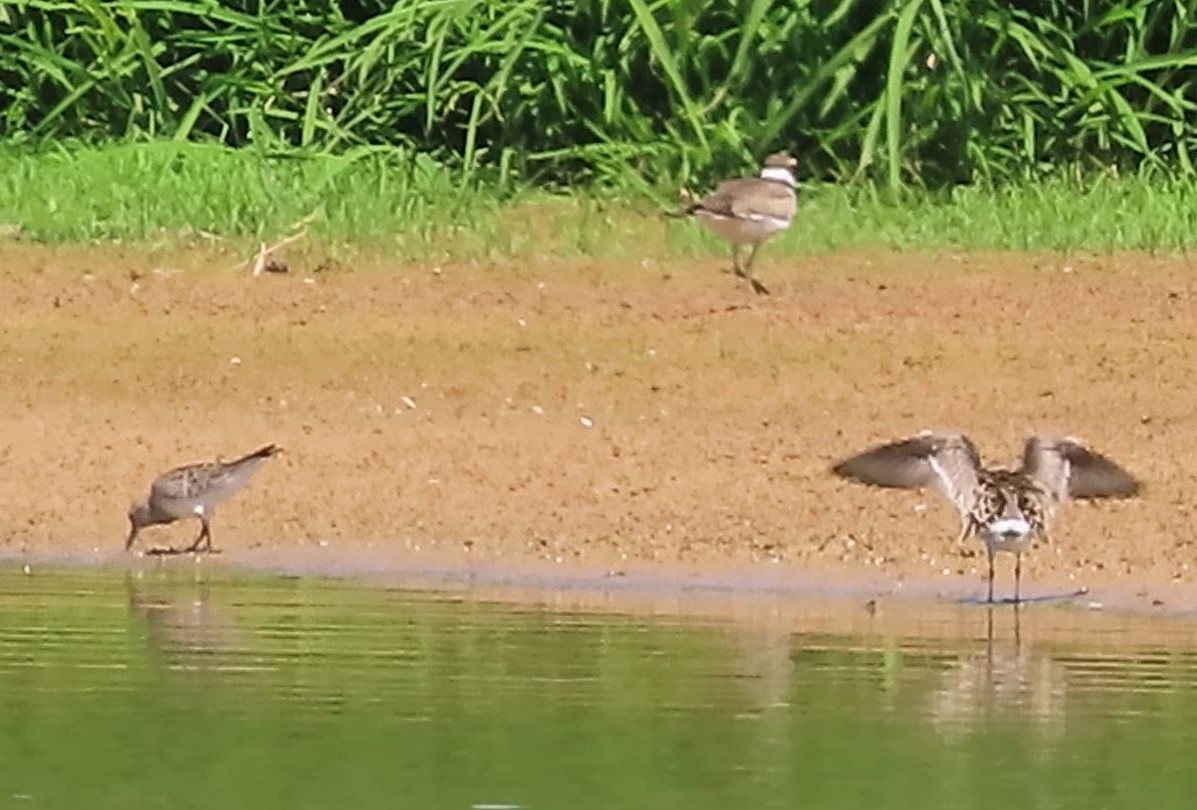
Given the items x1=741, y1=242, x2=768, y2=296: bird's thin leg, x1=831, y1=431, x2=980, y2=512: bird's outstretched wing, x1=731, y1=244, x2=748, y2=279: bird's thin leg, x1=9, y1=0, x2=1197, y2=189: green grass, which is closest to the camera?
x1=831, y1=431, x2=980, y2=512: bird's outstretched wing

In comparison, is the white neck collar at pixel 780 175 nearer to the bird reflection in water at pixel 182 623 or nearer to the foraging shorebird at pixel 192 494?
the foraging shorebird at pixel 192 494

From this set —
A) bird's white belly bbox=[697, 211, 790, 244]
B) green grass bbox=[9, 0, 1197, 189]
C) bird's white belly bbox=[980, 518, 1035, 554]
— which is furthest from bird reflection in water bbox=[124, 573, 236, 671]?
green grass bbox=[9, 0, 1197, 189]

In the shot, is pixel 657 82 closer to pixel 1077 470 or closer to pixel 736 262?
pixel 736 262

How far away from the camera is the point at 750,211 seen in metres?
13.0

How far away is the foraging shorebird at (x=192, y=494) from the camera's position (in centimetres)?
1029

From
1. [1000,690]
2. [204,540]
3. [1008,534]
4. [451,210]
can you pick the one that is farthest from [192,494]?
[451,210]

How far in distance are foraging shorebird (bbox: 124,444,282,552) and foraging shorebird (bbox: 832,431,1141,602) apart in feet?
5.68

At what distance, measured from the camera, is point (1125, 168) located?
577 inches

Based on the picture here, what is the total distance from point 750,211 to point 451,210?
63.0 inches

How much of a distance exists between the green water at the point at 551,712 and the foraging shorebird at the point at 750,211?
12.0 ft

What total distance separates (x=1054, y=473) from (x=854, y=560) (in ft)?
2.15

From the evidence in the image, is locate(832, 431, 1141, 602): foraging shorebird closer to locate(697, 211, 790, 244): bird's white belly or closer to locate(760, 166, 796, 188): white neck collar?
locate(697, 211, 790, 244): bird's white belly

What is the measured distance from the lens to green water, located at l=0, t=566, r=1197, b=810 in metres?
7.07

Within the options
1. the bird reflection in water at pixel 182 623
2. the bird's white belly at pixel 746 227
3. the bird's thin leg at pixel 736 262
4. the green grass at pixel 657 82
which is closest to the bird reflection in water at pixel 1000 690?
the bird reflection in water at pixel 182 623
